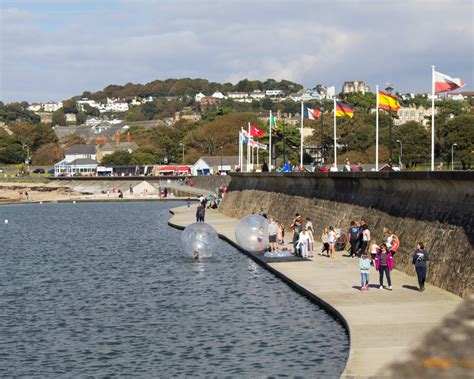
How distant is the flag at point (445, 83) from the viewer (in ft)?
89.7

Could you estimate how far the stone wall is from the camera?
22.7m

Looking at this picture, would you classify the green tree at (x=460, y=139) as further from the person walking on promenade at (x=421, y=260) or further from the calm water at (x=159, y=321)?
the person walking on promenade at (x=421, y=260)

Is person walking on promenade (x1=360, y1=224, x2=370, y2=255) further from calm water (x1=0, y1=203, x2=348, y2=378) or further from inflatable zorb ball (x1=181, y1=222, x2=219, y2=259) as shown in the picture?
inflatable zorb ball (x1=181, y1=222, x2=219, y2=259)

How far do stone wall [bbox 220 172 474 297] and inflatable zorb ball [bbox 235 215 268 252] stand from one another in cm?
393

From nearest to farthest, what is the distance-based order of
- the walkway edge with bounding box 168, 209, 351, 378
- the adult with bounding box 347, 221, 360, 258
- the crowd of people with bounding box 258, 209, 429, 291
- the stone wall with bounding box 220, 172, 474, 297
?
1. the walkway edge with bounding box 168, 209, 351, 378
2. the stone wall with bounding box 220, 172, 474, 297
3. the crowd of people with bounding box 258, 209, 429, 291
4. the adult with bounding box 347, 221, 360, 258

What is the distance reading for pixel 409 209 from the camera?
94.0ft

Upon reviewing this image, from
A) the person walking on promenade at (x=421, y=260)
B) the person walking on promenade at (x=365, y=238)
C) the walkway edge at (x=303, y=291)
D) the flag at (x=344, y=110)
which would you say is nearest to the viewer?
the walkway edge at (x=303, y=291)

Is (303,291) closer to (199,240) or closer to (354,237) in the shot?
(354,237)

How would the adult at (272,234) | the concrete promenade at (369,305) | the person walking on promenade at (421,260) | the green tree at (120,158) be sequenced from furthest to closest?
the green tree at (120,158) < the adult at (272,234) < the person walking on promenade at (421,260) < the concrete promenade at (369,305)

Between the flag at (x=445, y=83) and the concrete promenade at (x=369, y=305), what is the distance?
659 cm

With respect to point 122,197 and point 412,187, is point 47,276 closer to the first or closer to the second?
point 412,187

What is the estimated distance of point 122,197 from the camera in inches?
5281

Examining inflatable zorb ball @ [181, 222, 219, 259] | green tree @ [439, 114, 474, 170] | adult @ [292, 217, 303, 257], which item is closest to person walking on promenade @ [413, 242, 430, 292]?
adult @ [292, 217, 303, 257]

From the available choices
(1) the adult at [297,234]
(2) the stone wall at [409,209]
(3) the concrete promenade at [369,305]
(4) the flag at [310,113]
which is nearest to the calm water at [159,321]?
(3) the concrete promenade at [369,305]
